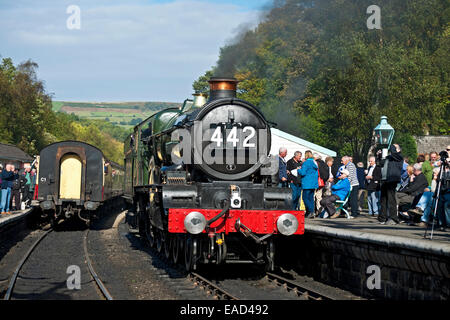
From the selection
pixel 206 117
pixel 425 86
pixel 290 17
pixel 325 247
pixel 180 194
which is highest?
pixel 290 17

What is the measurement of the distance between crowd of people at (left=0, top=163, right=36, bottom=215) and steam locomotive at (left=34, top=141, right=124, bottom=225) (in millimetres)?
928

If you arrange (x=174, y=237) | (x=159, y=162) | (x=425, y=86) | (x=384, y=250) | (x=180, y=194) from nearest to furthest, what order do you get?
(x=384, y=250) → (x=180, y=194) → (x=174, y=237) → (x=159, y=162) → (x=425, y=86)

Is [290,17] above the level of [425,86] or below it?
above

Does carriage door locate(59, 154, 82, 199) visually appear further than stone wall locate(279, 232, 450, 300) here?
Yes

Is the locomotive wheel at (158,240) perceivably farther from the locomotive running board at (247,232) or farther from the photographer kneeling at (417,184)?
the photographer kneeling at (417,184)

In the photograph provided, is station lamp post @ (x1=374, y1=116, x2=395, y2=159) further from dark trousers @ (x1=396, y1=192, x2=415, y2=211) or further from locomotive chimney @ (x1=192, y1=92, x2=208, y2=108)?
locomotive chimney @ (x1=192, y1=92, x2=208, y2=108)

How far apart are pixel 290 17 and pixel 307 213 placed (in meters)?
33.8

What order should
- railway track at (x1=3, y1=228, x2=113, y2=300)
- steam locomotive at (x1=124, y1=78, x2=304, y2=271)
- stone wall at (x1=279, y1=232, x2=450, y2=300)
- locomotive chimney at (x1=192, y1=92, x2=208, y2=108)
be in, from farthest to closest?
locomotive chimney at (x1=192, y1=92, x2=208, y2=108), steam locomotive at (x1=124, y1=78, x2=304, y2=271), railway track at (x1=3, y1=228, x2=113, y2=300), stone wall at (x1=279, y1=232, x2=450, y2=300)

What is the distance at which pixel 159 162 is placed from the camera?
1342 centimetres

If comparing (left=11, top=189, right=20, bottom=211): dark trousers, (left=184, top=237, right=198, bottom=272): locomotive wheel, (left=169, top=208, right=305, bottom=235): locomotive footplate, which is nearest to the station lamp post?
(left=169, top=208, right=305, bottom=235): locomotive footplate

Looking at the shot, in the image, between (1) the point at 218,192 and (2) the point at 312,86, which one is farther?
(2) the point at 312,86

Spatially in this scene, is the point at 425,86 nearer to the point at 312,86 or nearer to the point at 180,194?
the point at 312,86

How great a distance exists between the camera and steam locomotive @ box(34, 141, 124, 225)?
19969mm

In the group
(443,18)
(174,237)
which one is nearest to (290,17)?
(443,18)
